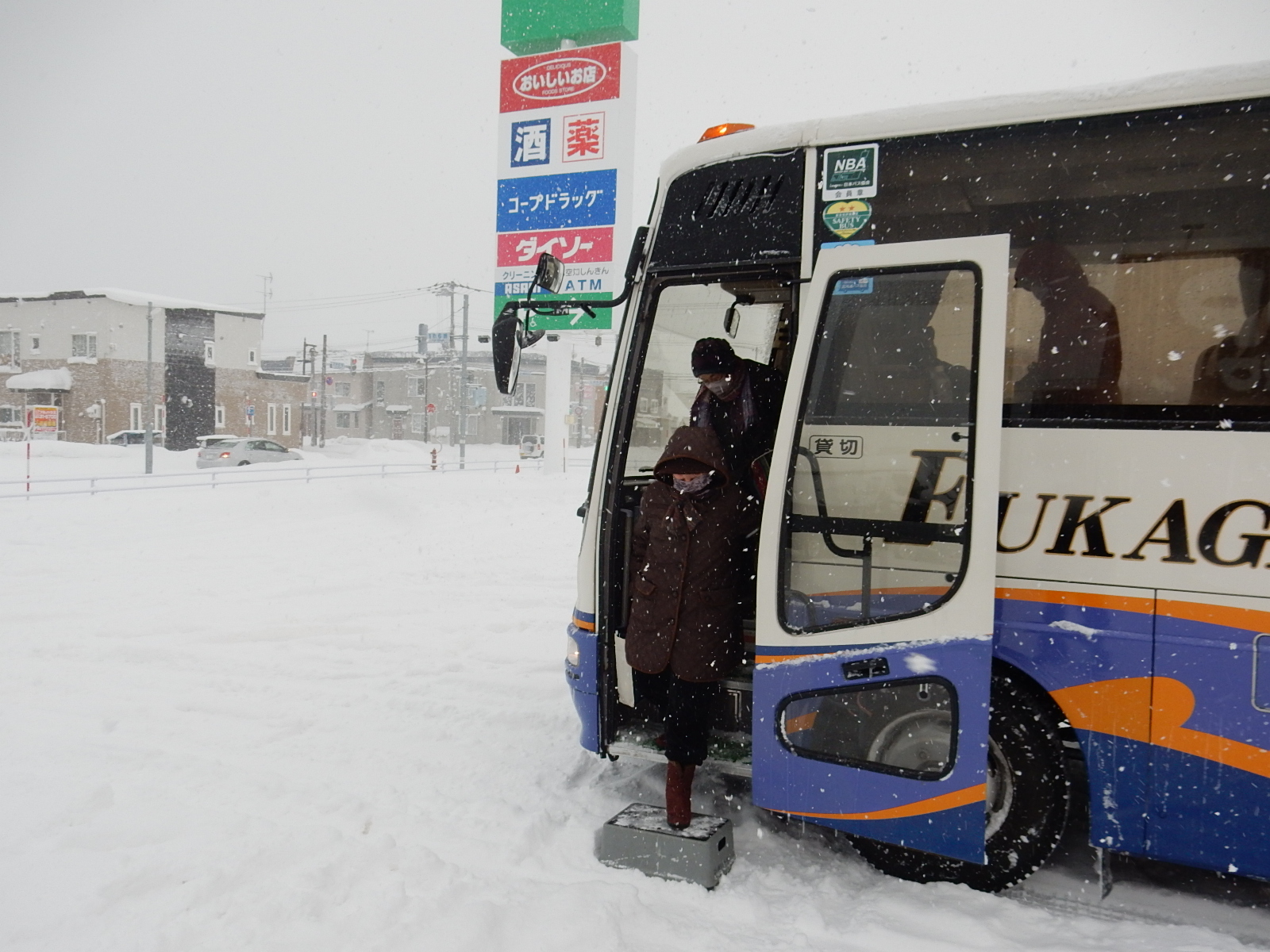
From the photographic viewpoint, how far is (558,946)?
10.1 ft

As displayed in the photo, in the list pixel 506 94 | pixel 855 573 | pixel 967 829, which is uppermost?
pixel 506 94

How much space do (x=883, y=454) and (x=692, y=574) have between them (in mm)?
962

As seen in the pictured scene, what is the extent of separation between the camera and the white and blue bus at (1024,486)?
10.1ft

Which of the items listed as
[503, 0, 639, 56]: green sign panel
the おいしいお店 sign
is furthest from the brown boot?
[503, 0, 639, 56]: green sign panel

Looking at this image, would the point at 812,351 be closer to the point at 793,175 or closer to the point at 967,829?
the point at 793,175

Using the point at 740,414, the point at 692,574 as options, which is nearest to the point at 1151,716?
the point at 692,574

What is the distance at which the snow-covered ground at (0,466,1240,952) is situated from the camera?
3.20m

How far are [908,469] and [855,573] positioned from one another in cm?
47

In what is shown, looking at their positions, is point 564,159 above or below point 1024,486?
above

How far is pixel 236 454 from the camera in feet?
107

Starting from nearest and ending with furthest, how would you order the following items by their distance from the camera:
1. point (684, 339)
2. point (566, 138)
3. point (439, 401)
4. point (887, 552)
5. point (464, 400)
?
point (887, 552)
point (684, 339)
point (566, 138)
point (464, 400)
point (439, 401)

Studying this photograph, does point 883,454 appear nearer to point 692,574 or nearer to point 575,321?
point 692,574

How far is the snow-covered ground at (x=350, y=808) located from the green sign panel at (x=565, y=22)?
15.0 meters

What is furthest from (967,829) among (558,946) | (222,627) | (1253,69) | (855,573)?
(222,627)
